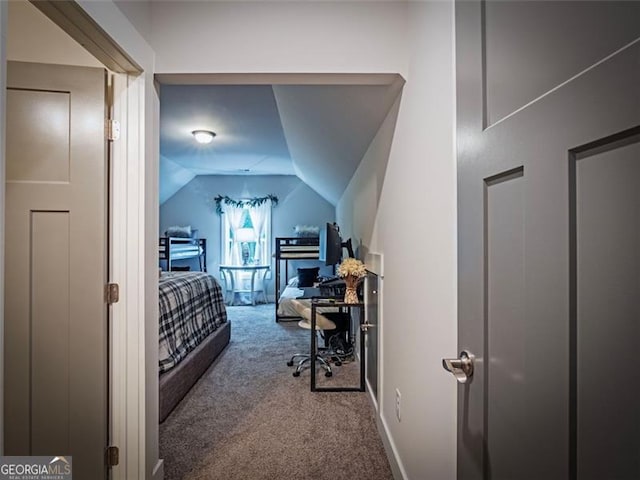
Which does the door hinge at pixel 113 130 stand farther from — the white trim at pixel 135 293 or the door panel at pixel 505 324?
the door panel at pixel 505 324

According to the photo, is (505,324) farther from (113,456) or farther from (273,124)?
(273,124)

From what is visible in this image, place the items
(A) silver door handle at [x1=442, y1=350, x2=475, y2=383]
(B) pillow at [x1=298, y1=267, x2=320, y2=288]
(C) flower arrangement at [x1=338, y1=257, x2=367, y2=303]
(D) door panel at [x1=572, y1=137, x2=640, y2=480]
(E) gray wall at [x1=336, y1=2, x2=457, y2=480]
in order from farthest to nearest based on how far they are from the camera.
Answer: (B) pillow at [x1=298, y1=267, x2=320, y2=288], (C) flower arrangement at [x1=338, y1=257, x2=367, y2=303], (E) gray wall at [x1=336, y1=2, x2=457, y2=480], (A) silver door handle at [x1=442, y1=350, x2=475, y2=383], (D) door panel at [x1=572, y1=137, x2=640, y2=480]

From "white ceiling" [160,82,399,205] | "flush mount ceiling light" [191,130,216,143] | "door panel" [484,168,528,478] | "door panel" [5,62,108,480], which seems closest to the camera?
"door panel" [484,168,528,478]

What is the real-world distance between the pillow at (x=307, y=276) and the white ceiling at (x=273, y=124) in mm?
1812

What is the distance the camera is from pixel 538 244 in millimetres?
591

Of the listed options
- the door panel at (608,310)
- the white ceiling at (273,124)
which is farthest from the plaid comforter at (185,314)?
the door panel at (608,310)

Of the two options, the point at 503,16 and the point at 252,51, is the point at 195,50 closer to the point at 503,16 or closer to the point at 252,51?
the point at 252,51

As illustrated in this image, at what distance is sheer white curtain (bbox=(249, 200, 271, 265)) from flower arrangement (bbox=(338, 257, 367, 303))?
451 cm

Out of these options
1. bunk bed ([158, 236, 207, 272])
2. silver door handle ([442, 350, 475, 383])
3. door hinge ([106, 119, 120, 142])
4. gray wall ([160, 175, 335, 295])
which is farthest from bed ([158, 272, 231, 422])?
gray wall ([160, 175, 335, 295])

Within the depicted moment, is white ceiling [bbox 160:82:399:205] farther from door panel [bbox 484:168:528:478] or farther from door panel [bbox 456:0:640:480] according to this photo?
door panel [bbox 484:168:528:478]

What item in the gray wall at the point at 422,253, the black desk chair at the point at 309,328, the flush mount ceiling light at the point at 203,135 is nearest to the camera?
the gray wall at the point at 422,253

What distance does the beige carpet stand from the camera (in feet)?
6.04

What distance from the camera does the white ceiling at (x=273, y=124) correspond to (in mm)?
2307

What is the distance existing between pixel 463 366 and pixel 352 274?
6.64ft
